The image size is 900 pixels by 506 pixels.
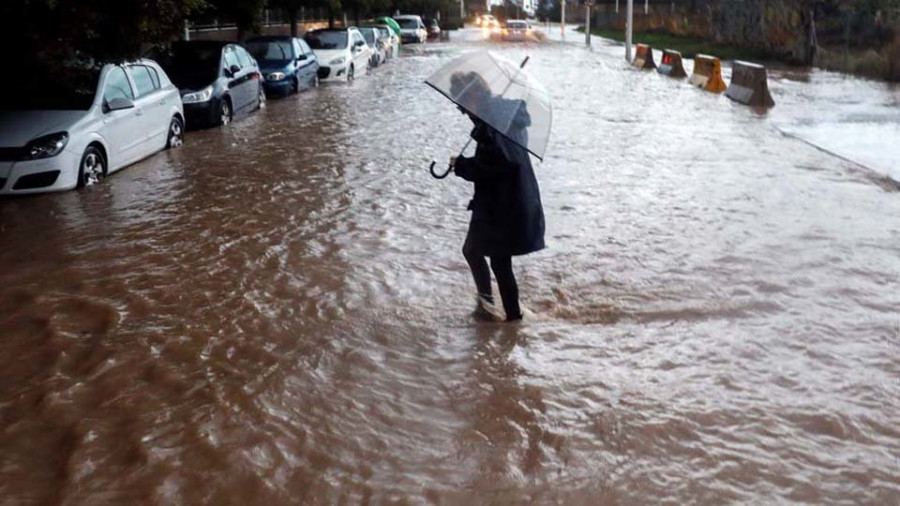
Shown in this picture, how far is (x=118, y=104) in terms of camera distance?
427 inches

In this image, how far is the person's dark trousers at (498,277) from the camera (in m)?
6.04

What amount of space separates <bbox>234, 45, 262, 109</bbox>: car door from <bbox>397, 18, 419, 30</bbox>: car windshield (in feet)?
121

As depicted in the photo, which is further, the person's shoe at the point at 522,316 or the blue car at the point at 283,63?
the blue car at the point at 283,63

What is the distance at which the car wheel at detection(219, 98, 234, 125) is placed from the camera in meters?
16.1

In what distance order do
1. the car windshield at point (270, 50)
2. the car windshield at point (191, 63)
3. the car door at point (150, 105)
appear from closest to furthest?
1. the car door at point (150, 105)
2. the car windshield at point (191, 63)
3. the car windshield at point (270, 50)

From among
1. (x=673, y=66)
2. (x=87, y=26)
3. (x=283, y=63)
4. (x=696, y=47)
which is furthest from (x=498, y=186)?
(x=696, y=47)

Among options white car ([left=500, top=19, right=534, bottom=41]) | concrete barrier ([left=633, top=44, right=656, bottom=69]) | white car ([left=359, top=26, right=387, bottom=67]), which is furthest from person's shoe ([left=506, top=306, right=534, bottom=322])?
white car ([left=500, top=19, right=534, bottom=41])

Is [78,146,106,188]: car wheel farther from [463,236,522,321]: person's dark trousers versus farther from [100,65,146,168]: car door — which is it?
[463,236,522,321]: person's dark trousers

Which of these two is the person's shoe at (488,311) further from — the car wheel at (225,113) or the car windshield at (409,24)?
the car windshield at (409,24)

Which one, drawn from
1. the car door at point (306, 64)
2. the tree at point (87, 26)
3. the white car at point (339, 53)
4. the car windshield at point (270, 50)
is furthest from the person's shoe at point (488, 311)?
the white car at point (339, 53)

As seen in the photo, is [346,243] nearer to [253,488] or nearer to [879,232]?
[253,488]

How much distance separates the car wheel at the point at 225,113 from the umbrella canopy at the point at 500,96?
11.0 meters

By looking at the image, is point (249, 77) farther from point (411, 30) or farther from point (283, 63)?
point (411, 30)

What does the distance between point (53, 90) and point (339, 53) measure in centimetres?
1538
